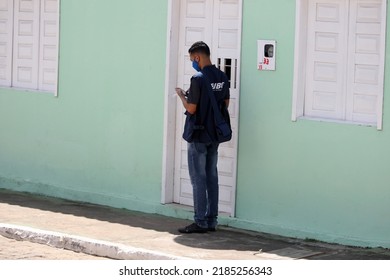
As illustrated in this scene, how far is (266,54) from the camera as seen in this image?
1121 cm

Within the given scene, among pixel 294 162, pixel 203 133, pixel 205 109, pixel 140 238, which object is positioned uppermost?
pixel 205 109

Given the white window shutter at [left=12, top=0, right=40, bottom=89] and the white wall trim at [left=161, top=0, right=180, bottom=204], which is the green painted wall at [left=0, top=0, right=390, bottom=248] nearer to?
the white wall trim at [left=161, top=0, right=180, bottom=204]

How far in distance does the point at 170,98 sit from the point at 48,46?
2.43 m

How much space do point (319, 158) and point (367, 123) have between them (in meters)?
0.64

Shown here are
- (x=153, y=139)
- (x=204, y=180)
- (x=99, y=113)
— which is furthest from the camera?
(x=99, y=113)

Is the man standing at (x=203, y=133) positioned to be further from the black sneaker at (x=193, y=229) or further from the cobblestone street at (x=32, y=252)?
the cobblestone street at (x=32, y=252)

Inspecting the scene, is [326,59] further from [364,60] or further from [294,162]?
[294,162]

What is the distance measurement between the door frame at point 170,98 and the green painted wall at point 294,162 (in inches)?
41.9

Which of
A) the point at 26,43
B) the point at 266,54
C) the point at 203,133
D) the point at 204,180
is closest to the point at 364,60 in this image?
the point at 266,54

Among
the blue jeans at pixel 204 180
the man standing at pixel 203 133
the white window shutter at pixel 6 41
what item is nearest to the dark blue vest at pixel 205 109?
the man standing at pixel 203 133

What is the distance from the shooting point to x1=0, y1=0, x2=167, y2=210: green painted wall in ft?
40.6

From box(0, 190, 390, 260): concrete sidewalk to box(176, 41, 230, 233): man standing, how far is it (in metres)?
0.25

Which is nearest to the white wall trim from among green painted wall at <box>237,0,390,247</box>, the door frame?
the door frame

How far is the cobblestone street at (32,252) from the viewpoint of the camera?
10.2 meters
